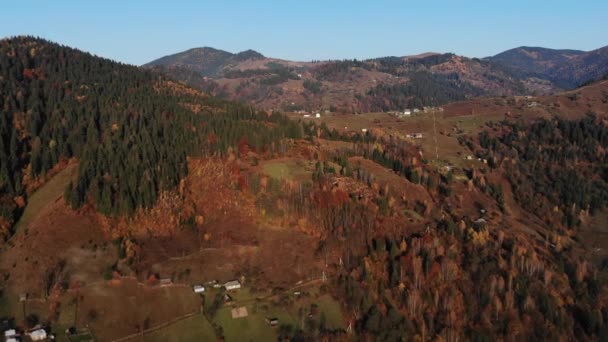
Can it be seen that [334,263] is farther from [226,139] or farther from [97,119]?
[97,119]

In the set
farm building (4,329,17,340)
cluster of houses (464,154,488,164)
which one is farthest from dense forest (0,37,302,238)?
cluster of houses (464,154,488,164)

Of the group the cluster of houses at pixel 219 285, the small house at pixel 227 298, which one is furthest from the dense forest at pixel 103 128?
the small house at pixel 227 298

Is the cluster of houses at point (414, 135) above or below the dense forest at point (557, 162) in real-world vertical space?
above

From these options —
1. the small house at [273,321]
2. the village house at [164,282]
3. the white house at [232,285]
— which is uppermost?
the village house at [164,282]

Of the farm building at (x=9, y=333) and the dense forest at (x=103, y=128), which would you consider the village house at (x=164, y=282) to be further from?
the farm building at (x=9, y=333)

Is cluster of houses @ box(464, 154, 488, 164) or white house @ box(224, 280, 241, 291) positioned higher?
cluster of houses @ box(464, 154, 488, 164)

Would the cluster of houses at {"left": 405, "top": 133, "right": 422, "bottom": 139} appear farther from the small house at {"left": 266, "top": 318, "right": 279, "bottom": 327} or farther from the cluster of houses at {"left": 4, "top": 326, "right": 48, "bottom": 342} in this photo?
the cluster of houses at {"left": 4, "top": 326, "right": 48, "bottom": 342}

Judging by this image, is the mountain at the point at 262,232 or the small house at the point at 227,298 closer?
the mountain at the point at 262,232

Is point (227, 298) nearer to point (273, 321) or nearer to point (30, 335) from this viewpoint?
point (273, 321)
